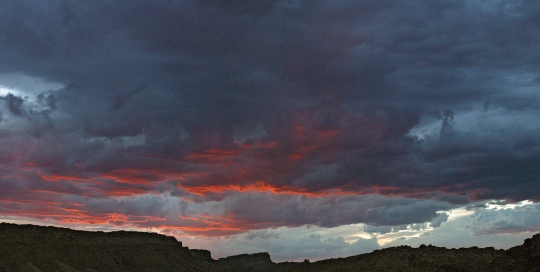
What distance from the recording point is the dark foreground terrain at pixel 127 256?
255 ft

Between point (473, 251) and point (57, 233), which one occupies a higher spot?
point (57, 233)

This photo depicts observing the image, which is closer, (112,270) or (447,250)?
(447,250)

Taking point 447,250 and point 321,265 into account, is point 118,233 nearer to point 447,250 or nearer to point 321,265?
point 321,265

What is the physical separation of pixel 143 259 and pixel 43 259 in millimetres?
34030

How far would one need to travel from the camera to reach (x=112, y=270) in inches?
4080

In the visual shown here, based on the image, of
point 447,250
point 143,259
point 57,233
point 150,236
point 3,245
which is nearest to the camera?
point 3,245

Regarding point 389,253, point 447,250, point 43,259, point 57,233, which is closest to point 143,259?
point 57,233

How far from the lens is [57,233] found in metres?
98.4

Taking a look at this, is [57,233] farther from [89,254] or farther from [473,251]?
[473,251]

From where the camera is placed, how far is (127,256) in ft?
376

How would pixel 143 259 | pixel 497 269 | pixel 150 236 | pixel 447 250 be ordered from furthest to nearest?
pixel 150 236
pixel 143 259
pixel 447 250
pixel 497 269

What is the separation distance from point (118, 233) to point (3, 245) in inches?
1580

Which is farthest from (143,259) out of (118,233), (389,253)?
(389,253)

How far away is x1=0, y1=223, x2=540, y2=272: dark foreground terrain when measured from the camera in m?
77.6
